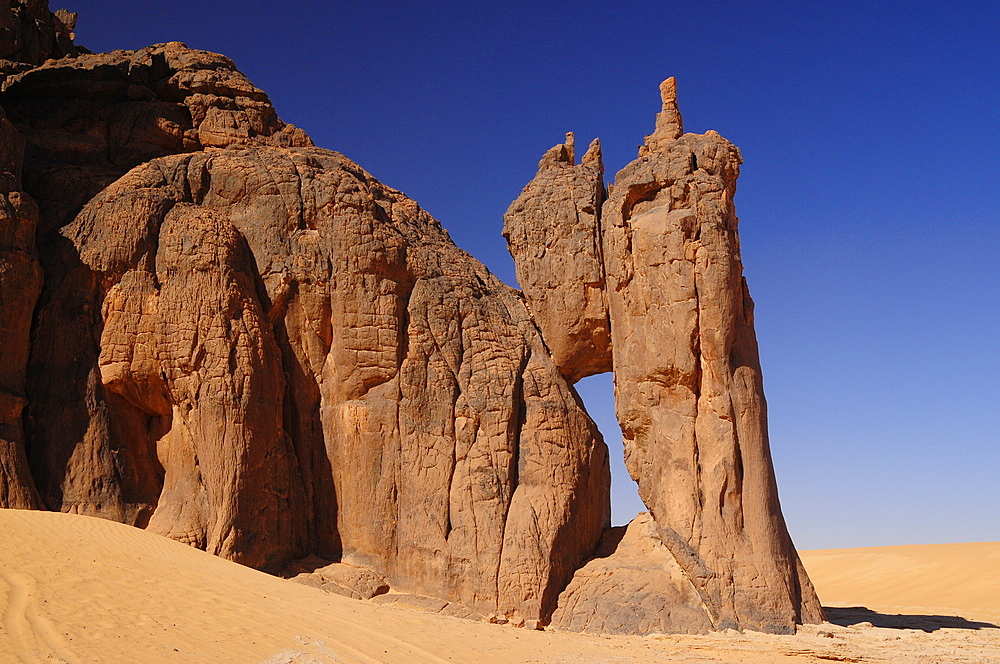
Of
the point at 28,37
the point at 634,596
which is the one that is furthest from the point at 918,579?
the point at 28,37

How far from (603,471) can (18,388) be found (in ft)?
36.3

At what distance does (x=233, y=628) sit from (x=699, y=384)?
10.7 metres

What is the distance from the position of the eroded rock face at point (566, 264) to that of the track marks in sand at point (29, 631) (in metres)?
12.3

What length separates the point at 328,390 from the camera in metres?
18.9

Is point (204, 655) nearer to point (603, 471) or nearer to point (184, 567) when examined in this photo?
point (184, 567)

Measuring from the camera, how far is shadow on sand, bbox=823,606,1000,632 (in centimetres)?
2023

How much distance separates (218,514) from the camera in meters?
16.7

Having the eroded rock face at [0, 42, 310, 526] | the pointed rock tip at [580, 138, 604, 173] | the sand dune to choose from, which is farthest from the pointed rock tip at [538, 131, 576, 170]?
the sand dune

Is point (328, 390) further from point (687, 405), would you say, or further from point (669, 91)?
point (669, 91)

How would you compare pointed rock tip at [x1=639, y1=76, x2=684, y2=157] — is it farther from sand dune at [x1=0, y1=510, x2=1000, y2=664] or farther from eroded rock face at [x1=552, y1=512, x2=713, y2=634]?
sand dune at [x1=0, y1=510, x2=1000, y2=664]

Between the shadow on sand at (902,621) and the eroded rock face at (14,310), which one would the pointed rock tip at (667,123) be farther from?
the eroded rock face at (14,310)

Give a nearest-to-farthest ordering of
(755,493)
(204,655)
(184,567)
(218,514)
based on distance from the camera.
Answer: (204,655) < (184,567) < (218,514) < (755,493)

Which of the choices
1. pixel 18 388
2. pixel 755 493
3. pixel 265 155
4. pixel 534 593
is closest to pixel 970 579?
pixel 755 493

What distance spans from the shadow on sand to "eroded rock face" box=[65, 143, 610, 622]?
245 inches
